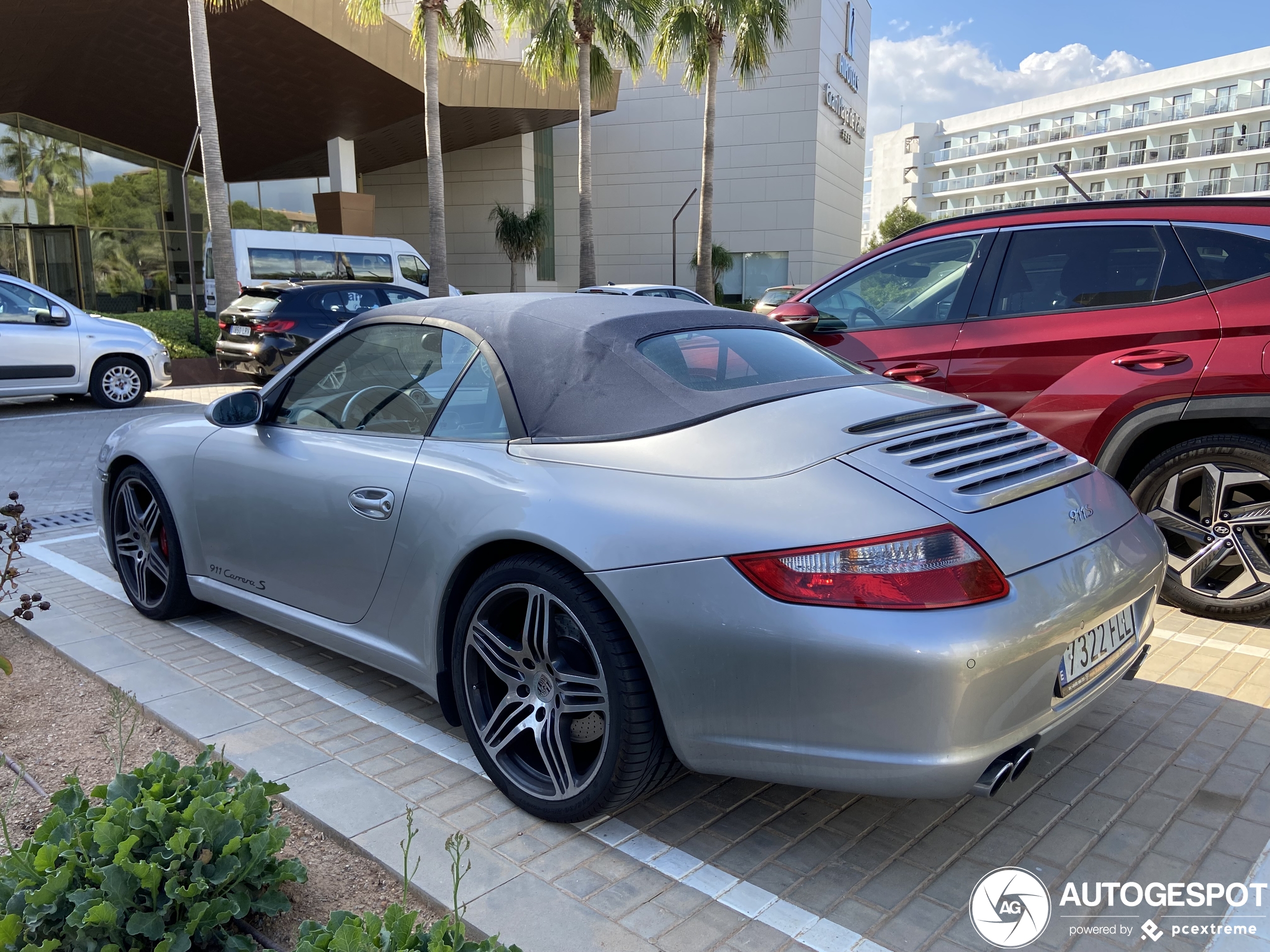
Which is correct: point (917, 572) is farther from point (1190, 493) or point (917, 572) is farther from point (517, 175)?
point (517, 175)

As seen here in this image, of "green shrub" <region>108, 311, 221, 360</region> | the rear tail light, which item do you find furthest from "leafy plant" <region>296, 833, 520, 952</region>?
"green shrub" <region>108, 311, 221, 360</region>

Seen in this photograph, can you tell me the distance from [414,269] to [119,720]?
1924 cm

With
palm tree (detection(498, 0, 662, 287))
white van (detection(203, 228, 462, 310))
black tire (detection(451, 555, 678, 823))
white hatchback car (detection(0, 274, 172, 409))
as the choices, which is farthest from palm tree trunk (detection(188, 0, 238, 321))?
black tire (detection(451, 555, 678, 823))

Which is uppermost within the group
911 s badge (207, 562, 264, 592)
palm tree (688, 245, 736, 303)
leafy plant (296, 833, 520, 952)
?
palm tree (688, 245, 736, 303)

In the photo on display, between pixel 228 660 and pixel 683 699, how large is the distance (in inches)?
96.5

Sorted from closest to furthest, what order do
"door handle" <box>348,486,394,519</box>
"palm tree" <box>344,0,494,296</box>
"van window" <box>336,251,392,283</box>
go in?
"door handle" <box>348,486,394,519</box> → "palm tree" <box>344,0,494,296</box> → "van window" <box>336,251,392,283</box>

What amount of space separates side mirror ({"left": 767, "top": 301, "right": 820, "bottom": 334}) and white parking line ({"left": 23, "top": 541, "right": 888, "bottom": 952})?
2966 mm

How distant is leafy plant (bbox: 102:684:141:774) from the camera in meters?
3.01

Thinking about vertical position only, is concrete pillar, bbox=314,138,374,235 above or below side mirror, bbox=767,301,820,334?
above

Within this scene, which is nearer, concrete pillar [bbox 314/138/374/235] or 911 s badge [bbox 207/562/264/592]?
911 s badge [bbox 207/562/264/592]

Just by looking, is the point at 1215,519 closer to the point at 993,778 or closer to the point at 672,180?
the point at 993,778

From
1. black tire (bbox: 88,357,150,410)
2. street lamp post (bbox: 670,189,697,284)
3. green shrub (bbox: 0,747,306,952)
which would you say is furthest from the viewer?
street lamp post (bbox: 670,189,697,284)

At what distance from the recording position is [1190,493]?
167 inches

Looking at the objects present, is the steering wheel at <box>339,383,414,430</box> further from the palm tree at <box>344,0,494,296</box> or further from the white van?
the palm tree at <box>344,0,494,296</box>
